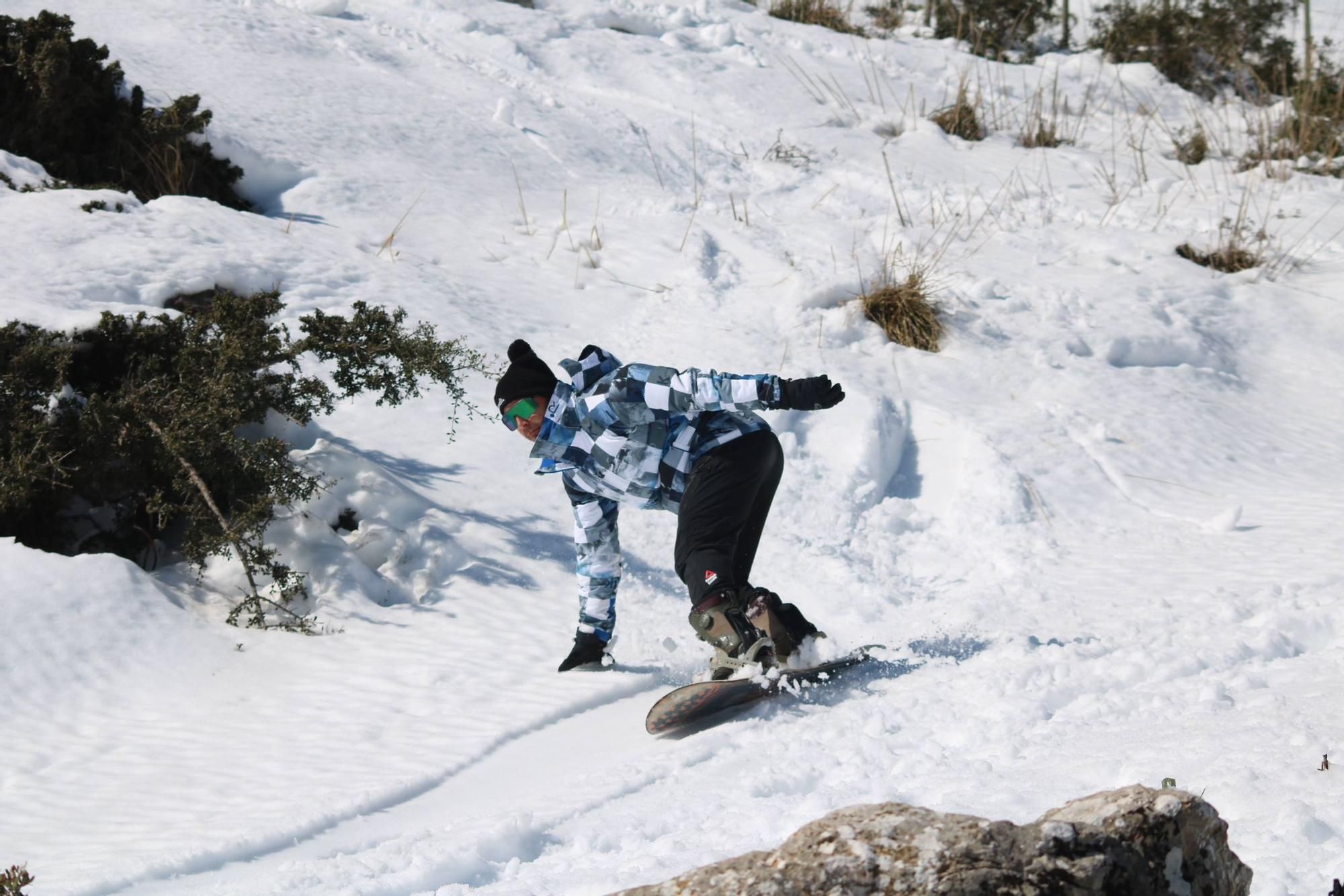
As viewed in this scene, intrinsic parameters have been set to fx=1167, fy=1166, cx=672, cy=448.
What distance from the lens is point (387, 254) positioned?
802 cm

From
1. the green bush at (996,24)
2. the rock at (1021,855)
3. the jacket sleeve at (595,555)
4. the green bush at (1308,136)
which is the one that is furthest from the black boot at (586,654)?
the green bush at (996,24)

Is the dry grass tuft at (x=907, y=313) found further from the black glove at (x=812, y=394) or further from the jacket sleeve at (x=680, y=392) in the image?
the black glove at (x=812, y=394)

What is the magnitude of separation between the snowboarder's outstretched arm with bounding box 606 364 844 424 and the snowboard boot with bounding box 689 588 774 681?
64 cm

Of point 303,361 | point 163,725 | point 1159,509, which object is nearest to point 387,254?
point 303,361

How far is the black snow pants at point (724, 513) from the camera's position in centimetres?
401

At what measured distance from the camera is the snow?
3.19 meters

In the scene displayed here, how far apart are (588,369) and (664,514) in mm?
2101

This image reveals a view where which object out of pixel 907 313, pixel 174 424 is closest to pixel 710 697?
pixel 174 424

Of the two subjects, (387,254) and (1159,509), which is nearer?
(1159,509)

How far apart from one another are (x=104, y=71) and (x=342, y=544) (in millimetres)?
4752

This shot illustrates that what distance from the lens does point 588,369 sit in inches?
163

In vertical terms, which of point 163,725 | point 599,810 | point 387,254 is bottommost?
point 163,725

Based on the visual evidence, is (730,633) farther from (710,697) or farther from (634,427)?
(634,427)

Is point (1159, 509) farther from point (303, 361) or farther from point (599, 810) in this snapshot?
point (303, 361)
